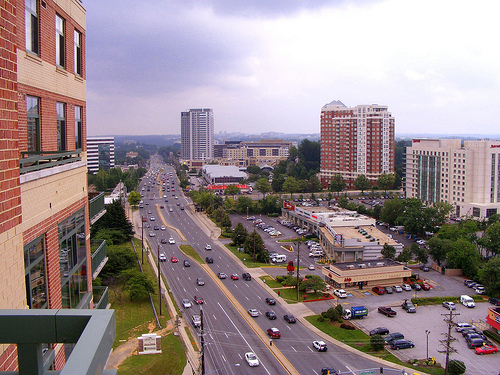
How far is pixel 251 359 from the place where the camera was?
987 inches

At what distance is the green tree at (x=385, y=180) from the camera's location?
96.1m

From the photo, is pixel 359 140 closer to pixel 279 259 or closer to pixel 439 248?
pixel 439 248

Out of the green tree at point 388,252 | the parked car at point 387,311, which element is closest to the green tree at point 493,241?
the green tree at point 388,252

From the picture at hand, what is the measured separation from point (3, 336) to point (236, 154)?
18737cm

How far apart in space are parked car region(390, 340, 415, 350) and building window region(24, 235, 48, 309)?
25793 mm

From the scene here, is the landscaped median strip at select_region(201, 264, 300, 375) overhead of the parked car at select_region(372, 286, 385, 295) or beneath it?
overhead

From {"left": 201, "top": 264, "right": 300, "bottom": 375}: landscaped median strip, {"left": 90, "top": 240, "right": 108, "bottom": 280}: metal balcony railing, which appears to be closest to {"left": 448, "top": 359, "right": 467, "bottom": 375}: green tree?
{"left": 201, "top": 264, "right": 300, "bottom": 375}: landscaped median strip

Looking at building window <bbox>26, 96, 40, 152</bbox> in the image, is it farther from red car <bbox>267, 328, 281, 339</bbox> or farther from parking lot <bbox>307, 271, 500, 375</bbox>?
parking lot <bbox>307, 271, 500, 375</bbox>

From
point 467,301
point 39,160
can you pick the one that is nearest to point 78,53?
point 39,160

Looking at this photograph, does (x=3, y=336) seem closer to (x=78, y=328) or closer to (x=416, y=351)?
(x=78, y=328)

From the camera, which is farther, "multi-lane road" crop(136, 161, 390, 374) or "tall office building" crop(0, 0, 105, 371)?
"multi-lane road" crop(136, 161, 390, 374)

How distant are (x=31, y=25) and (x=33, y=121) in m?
1.43

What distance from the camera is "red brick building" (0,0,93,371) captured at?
13.1ft

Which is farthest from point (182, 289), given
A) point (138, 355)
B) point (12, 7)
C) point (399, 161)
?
point (399, 161)
